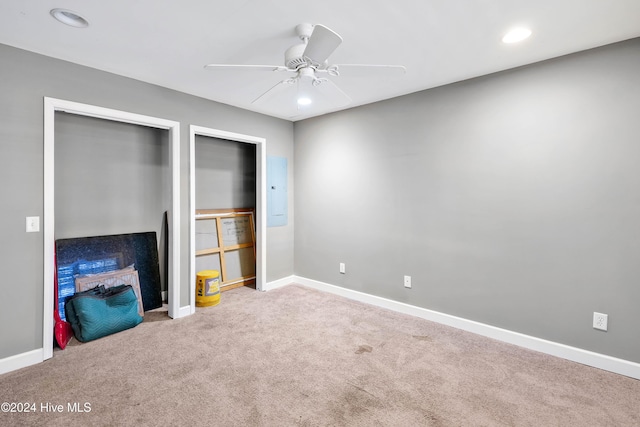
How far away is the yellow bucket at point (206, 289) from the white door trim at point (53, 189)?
0.33 metres

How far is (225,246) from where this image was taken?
4352 mm

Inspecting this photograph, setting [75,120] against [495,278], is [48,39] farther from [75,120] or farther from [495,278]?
[495,278]

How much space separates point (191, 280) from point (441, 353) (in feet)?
8.97

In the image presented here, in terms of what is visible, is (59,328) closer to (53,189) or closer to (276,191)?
(53,189)

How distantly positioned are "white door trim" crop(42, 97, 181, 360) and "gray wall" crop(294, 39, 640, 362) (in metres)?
2.05

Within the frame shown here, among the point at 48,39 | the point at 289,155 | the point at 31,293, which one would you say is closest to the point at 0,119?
the point at 48,39

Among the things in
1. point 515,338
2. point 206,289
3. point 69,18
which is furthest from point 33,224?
point 515,338

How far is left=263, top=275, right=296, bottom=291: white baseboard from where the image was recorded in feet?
14.3

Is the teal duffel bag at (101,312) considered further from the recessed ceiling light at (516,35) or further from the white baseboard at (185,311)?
the recessed ceiling light at (516,35)

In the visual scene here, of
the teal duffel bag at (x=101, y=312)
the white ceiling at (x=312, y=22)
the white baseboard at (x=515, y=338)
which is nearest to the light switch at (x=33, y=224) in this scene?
the teal duffel bag at (x=101, y=312)

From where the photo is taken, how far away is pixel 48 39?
2.25 meters

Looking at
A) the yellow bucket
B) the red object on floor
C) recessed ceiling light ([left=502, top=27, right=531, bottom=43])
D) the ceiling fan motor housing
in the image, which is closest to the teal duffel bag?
the red object on floor

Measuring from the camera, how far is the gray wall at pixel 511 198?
2330mm

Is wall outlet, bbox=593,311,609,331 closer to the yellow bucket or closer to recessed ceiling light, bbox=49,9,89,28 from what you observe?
the yellow bucket
